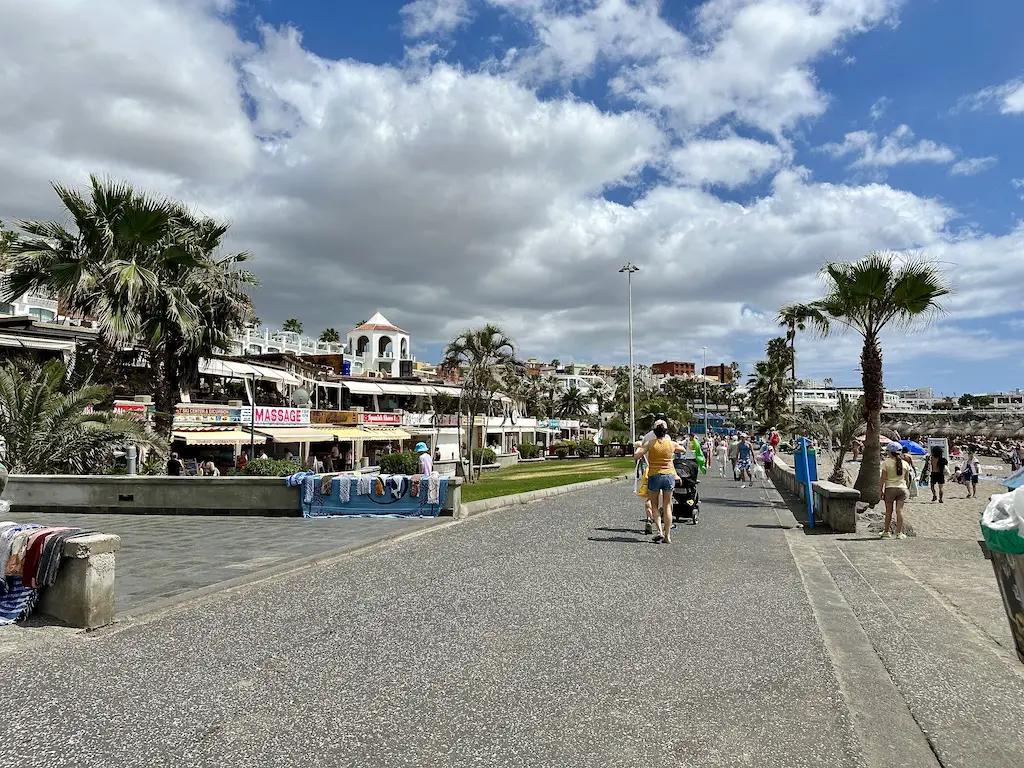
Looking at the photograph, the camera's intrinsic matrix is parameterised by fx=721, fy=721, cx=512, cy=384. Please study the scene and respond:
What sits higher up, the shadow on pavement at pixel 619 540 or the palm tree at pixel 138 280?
the palm tree at pixel 138 280

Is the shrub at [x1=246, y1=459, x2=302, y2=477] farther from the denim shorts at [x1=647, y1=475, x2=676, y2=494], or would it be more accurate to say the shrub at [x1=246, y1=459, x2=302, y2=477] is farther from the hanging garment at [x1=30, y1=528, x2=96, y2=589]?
the hanging garment at [x1=30, y1=528, x2=96, y2=589]

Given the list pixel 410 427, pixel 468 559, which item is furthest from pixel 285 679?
pixel 410 427

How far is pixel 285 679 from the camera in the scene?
429cm

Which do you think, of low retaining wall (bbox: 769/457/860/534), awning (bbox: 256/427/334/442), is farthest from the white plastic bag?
awning (bbox: 256/427/334/442)

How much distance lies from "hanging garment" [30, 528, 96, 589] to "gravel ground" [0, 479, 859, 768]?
64cm

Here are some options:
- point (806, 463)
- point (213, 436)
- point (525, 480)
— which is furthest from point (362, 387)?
point (806, 463)

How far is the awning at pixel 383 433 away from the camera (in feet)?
112

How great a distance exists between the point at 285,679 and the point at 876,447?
49.4ft

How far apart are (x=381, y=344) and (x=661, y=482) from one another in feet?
245

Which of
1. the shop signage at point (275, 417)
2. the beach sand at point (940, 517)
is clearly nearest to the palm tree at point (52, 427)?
the shop signage at point (275, 417)

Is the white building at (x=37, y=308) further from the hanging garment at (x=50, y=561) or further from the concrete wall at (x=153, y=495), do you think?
the hanging garment at (x=50, y=561)

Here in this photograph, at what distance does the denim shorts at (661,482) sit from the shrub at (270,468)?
29.1 feet

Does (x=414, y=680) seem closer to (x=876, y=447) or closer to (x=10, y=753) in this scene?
(x=10, y=753)

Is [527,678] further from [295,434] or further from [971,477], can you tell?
[295,434]
